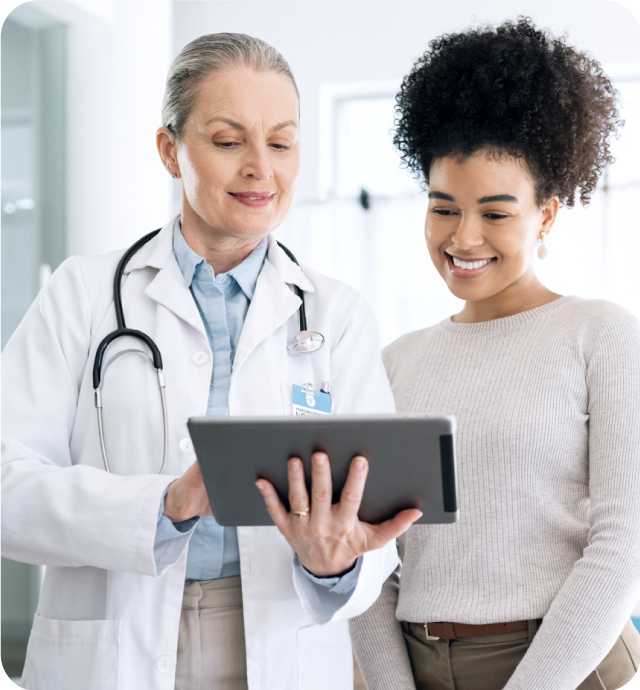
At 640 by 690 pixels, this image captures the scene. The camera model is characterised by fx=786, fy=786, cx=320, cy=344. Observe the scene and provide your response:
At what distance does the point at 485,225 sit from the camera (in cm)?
146

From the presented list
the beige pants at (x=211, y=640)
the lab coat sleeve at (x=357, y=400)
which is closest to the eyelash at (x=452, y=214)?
the lab coat sleeve at (x=357, y=400)

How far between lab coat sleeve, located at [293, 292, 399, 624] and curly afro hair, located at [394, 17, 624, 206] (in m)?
0.45

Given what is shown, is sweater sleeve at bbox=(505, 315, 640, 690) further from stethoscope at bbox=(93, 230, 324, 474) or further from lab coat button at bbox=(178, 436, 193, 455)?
lab coat button at bbox=(178, 436, 193, 455)

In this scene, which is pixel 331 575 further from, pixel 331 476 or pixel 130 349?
pixel 130 349

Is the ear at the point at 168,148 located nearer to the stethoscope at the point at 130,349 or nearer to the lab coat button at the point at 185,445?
the stethoscope at the point at 130,349

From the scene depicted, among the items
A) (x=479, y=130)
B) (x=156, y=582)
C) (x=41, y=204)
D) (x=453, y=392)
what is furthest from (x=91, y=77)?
(x=156, y=582)

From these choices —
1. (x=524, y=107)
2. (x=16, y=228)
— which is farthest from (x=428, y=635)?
(x=16, y=228)

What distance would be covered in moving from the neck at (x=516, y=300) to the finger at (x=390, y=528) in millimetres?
656

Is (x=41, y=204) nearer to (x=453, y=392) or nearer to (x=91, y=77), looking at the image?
(x=91, y=77)

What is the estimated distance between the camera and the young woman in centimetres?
123

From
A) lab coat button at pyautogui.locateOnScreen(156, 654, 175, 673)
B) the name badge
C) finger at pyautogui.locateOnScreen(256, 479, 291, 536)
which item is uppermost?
the name badge

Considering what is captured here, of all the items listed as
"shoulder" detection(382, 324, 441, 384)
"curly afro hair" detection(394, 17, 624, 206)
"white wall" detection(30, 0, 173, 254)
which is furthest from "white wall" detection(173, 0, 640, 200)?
"shoulder" detection(382, 324, 441, 384)

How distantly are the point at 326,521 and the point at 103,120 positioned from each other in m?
2.23

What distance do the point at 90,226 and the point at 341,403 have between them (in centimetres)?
186
